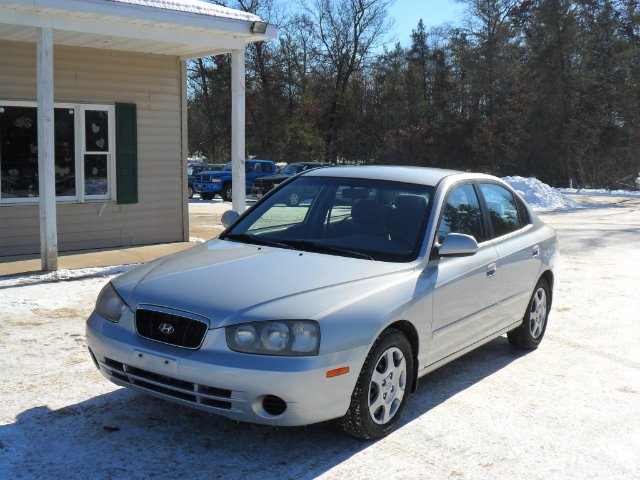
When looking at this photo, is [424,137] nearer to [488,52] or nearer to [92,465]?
[488,52]

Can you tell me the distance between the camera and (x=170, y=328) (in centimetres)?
393

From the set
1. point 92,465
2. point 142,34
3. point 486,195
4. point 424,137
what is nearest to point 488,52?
point 424,137

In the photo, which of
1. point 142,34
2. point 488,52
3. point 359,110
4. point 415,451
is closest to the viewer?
point 415,451

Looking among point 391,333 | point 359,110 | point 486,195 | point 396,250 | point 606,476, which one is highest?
point 359,110

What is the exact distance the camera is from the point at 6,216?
10445 millimetres

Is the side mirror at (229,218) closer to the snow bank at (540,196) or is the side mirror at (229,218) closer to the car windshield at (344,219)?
the car windshield at (344,219)

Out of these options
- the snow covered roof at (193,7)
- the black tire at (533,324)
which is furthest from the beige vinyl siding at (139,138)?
the black tire at (533,324)

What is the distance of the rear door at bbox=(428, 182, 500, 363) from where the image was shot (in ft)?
15.6

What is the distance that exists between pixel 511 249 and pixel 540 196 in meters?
20.4

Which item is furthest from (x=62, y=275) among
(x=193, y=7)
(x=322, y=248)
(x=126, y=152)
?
(x=322, y=248)

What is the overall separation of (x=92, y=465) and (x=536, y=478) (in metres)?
2.39

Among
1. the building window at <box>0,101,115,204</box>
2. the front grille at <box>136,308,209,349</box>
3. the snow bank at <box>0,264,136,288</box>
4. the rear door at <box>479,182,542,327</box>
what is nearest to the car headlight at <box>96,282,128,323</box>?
the front grille at <box>136,308,209,349</box>

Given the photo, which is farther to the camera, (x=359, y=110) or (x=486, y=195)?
(x=359, y=110)

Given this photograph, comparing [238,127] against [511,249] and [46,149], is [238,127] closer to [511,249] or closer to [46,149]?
[46,149]
